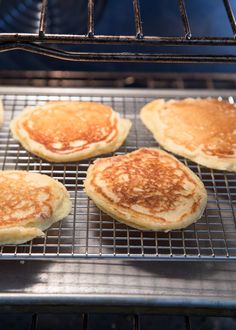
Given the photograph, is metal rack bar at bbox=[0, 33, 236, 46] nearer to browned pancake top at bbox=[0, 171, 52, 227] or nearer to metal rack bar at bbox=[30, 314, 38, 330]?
browned pancake top at bbox=[0, 171, 52, 227]

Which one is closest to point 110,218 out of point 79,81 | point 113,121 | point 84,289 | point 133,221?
point 133,221

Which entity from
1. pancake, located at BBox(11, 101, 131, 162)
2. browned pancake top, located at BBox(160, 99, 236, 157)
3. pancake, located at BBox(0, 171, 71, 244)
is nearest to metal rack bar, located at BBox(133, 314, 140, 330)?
pancake, located at BBox(0, 171, 71, 244)

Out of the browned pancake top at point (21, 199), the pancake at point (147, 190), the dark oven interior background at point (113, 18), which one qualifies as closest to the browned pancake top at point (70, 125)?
the pancake at point (147, 190)

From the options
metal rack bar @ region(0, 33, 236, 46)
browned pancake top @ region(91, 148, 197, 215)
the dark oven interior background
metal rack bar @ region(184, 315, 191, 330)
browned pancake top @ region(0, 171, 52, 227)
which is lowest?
metal rack bar @ region(184, 315, 191, 330)

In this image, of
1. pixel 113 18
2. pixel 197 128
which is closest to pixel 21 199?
pixel 197 128

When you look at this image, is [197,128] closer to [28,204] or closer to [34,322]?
[28,204]

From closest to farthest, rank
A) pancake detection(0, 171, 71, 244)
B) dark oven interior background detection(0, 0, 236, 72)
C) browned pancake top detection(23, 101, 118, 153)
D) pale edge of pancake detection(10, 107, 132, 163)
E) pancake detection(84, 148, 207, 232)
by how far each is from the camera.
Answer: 1. pancake detection(0, 171, 71, 244)
2. pancake detection(84, 148, 207, 232)
3. pale edge of pancake detection(10, 107, 132, 163)
4. browned pancake top detection(23, 101, 118, 153)
5. dark oven interior background detection(0, 0, 236, 72)

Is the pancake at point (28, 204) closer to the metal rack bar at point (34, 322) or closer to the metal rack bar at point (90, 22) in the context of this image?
the metal rack bar at point (34, 322)
